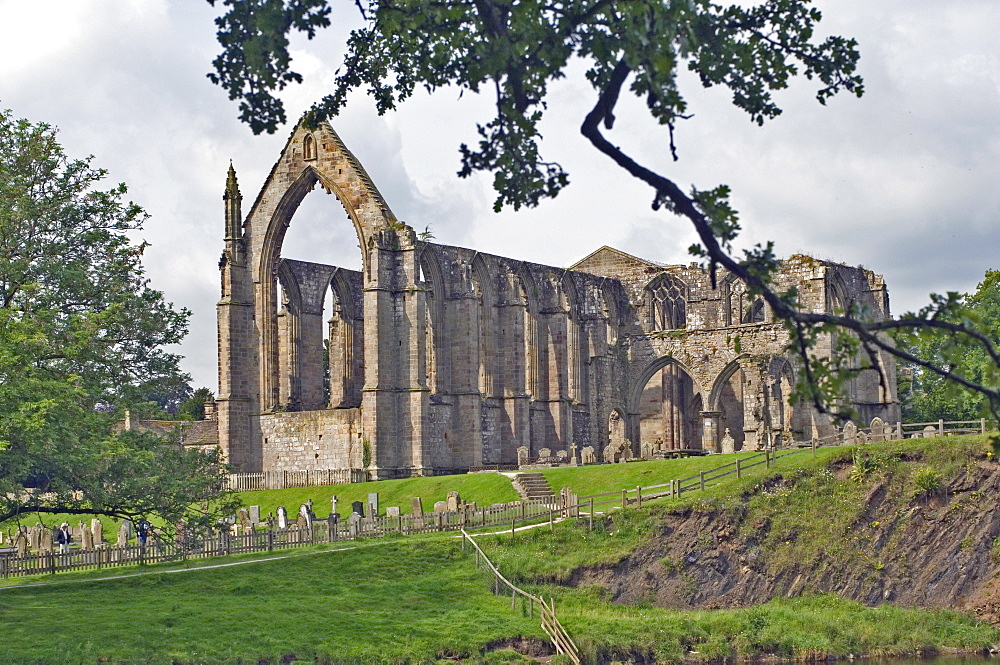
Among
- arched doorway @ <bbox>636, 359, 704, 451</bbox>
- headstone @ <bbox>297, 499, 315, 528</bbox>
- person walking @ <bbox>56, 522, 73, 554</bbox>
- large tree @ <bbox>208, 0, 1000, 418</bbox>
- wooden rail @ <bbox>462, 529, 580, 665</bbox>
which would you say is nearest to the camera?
large tree @ <bbox>208, 0, 1000, 418</bbox>

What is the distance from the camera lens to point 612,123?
9.71 meters

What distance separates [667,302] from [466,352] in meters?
18.0

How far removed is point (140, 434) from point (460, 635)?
30.7 ft

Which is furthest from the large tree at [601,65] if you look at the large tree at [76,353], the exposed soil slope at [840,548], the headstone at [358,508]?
the headstone at [358,508]

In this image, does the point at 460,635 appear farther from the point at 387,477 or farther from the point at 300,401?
the point at 300,401

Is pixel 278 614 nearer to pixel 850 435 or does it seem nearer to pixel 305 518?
pixel 305 518

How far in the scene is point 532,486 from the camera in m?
56.0

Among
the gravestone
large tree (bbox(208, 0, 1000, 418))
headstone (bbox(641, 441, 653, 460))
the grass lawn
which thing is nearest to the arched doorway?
headstone (bbox(641, 441, 653, 460))

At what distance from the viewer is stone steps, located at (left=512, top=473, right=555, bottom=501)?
54.9 m

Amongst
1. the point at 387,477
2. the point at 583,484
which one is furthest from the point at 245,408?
the point at 583,484

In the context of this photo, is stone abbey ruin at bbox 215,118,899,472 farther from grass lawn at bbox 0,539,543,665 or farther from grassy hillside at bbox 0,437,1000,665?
grass lawn at bbox 0,539,543,665

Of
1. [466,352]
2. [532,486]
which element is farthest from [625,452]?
[532,486]

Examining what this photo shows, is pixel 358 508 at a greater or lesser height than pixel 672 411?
lesser

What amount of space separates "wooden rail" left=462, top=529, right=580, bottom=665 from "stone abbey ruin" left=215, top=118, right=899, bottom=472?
22118 mm
